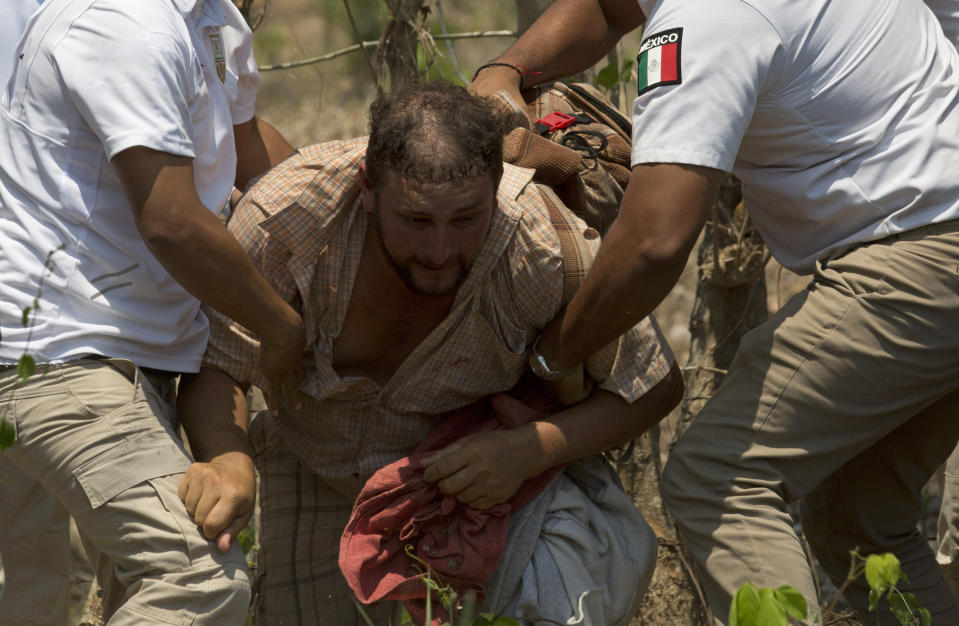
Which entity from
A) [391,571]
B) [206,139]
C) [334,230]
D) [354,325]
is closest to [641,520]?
[391,571]

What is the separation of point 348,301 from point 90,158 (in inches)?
A: 27.2

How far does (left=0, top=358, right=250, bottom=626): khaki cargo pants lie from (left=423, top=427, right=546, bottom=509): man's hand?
1.66ft

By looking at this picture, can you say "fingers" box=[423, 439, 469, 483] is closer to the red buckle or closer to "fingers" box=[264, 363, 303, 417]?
"fingers" box=[264, 363, 303, 417]

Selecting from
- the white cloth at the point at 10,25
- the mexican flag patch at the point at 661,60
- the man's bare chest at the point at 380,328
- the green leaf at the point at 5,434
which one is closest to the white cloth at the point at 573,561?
the man's bare chest at the point at 380,328

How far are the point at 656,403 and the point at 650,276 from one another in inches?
22.0

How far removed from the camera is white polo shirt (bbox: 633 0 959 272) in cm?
235

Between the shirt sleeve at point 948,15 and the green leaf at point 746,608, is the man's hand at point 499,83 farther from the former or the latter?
the green leaf at point 746,608

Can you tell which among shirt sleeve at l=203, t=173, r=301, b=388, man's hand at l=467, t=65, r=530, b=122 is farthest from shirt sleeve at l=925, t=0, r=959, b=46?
shirt sleeve at l=203, t=173, r=301, b=388

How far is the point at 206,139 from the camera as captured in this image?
8.55 feet

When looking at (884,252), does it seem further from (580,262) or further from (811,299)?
(580,262)

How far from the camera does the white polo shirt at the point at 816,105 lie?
2346 mm

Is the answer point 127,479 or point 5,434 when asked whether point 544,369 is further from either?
point 5,434

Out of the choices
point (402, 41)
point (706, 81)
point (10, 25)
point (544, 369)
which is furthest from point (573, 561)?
point (402, 41)

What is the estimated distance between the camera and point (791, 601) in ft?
6.64
